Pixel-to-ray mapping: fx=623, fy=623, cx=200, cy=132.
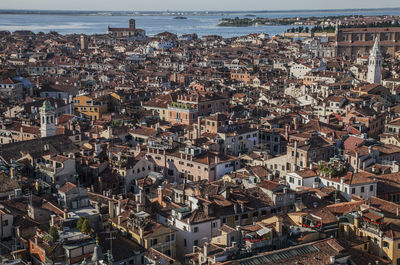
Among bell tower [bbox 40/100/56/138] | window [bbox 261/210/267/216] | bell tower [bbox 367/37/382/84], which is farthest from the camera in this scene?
bell tower [bbox 367/37/382/84]

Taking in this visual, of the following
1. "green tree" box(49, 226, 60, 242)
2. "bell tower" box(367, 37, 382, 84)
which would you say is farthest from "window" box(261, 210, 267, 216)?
"bell tower" box(367, 37, 382, 84)

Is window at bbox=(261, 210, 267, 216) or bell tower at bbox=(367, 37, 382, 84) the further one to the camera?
bell tower at bbox=(367, 37, 382, 84)

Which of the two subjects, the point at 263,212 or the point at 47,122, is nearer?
the point at 263,212

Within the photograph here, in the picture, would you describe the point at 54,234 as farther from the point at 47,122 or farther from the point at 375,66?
the point at 375,66

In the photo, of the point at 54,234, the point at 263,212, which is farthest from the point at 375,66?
the point at 54,234

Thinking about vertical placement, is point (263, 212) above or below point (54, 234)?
below

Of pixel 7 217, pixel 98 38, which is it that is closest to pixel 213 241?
pixel 7 217

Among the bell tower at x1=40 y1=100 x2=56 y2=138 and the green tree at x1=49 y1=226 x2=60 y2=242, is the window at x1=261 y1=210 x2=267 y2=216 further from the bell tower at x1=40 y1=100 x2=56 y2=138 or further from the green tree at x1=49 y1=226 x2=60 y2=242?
the bell tower at x1=40 y1=100 x2=56 y2=138

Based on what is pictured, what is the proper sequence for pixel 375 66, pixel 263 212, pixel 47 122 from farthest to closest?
pixel 375 66 < pixel 47 122 < pixel 263 212

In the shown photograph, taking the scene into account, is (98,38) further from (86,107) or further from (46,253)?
(46,253)

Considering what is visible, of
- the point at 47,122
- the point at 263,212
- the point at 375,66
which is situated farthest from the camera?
the point at 375,66
